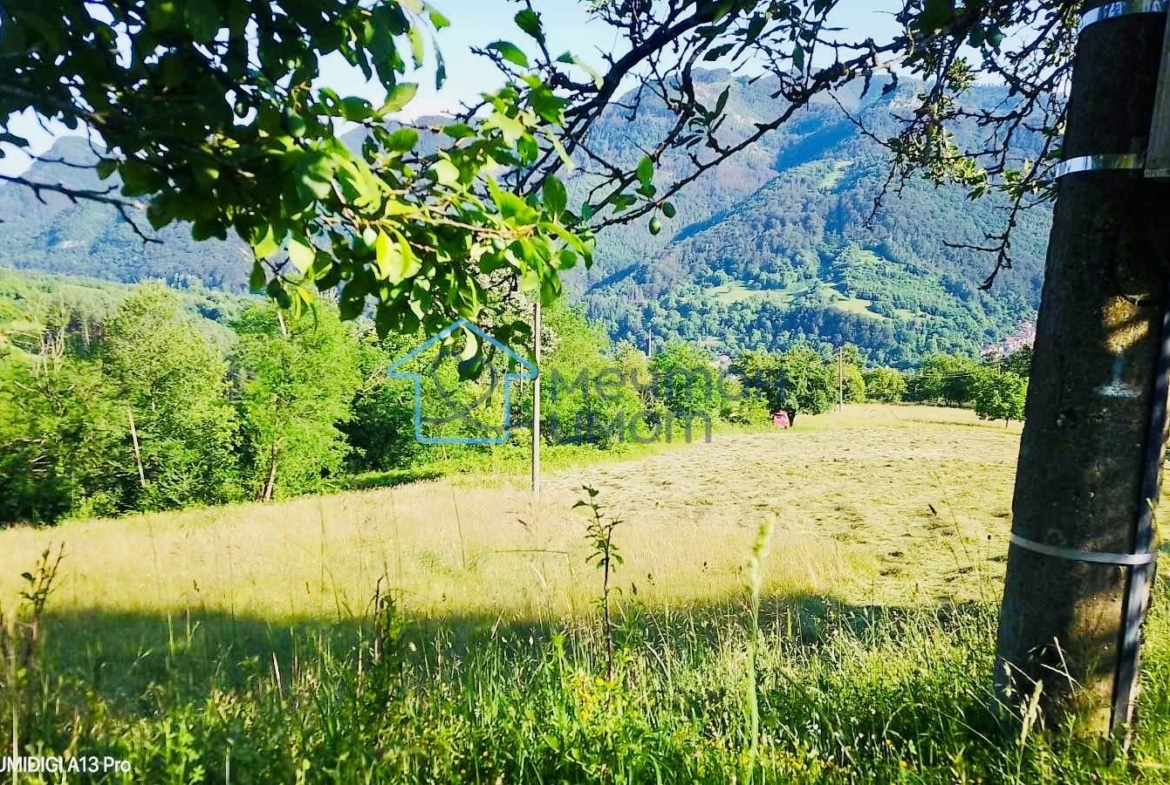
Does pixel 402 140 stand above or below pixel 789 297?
below

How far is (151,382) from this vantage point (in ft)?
104

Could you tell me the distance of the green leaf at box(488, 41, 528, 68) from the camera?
130 cm

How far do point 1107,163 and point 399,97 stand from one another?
1794mm

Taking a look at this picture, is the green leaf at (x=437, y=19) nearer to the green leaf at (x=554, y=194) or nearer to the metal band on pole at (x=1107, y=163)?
the green leaf at (x=554, y=194)

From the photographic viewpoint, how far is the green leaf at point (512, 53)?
4.28 feet

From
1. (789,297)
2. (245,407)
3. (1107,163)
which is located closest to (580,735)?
(1107,163)

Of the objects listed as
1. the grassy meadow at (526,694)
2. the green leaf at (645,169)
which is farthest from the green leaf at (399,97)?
the grassy meadow at (526,694)

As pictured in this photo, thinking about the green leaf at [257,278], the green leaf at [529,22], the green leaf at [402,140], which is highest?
the green leaf at [529,22]

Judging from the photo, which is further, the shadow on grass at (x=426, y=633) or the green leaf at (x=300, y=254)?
the shadow on grass at (x=426, y=633)

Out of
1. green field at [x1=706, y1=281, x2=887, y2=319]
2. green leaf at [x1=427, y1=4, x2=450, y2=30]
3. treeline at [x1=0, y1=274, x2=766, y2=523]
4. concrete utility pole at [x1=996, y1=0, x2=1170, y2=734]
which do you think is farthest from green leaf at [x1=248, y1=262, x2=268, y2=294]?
green field at [x1=706, y1=281, x2=887, y2=319]

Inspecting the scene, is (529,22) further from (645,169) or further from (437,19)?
(645,169)

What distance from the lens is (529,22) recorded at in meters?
1.60

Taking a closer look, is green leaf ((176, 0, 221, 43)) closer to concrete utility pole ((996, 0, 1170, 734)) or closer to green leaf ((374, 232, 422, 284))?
green leaf ((374, 232, 422, 284))

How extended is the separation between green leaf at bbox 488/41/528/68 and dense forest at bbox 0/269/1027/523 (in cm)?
1976
